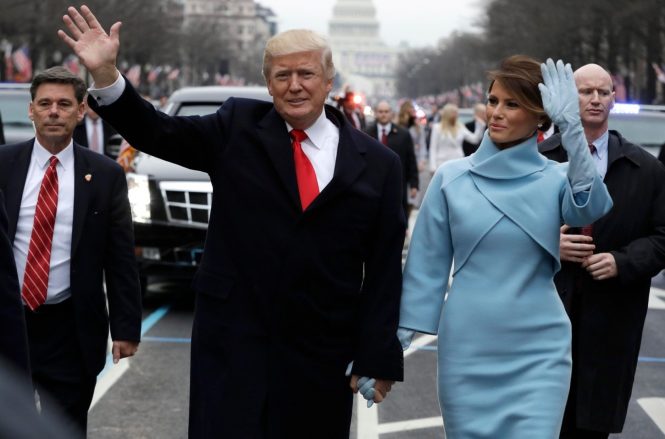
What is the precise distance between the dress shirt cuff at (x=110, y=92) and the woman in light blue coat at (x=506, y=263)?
1.12 meters

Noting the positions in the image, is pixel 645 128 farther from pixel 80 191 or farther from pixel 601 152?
pixel 80 191

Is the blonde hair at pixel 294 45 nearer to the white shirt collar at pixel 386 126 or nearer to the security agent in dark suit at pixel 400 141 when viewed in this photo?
the security agent in dark suit at pixel 400 141

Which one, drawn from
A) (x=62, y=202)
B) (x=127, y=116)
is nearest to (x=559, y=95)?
(x=127, y=116)

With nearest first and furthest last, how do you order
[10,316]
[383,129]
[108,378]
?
[10,316] < [108,378] < [383,129]

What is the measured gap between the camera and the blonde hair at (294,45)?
4.21m

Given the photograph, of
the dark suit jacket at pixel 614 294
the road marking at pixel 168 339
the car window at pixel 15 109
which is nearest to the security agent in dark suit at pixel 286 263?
the dark suit jacket at pixel 614 294


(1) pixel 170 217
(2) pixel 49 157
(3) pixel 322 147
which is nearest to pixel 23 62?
(1) pixel 170 217

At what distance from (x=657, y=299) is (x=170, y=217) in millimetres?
4892

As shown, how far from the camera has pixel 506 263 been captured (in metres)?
4.41

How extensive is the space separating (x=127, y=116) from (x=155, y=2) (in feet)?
204

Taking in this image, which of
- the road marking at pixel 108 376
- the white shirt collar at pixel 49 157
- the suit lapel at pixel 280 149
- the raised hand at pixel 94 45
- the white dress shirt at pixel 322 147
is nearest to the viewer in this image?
the raised hand at pixel 94 45

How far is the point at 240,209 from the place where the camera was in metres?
4.21

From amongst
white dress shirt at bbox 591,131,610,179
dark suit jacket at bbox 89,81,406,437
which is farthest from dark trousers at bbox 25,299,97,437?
white dress shirt at bbox 591,131,610,179

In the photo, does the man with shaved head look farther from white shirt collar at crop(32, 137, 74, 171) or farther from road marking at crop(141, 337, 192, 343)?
road marking at crop(141, 337, 192, 343)
